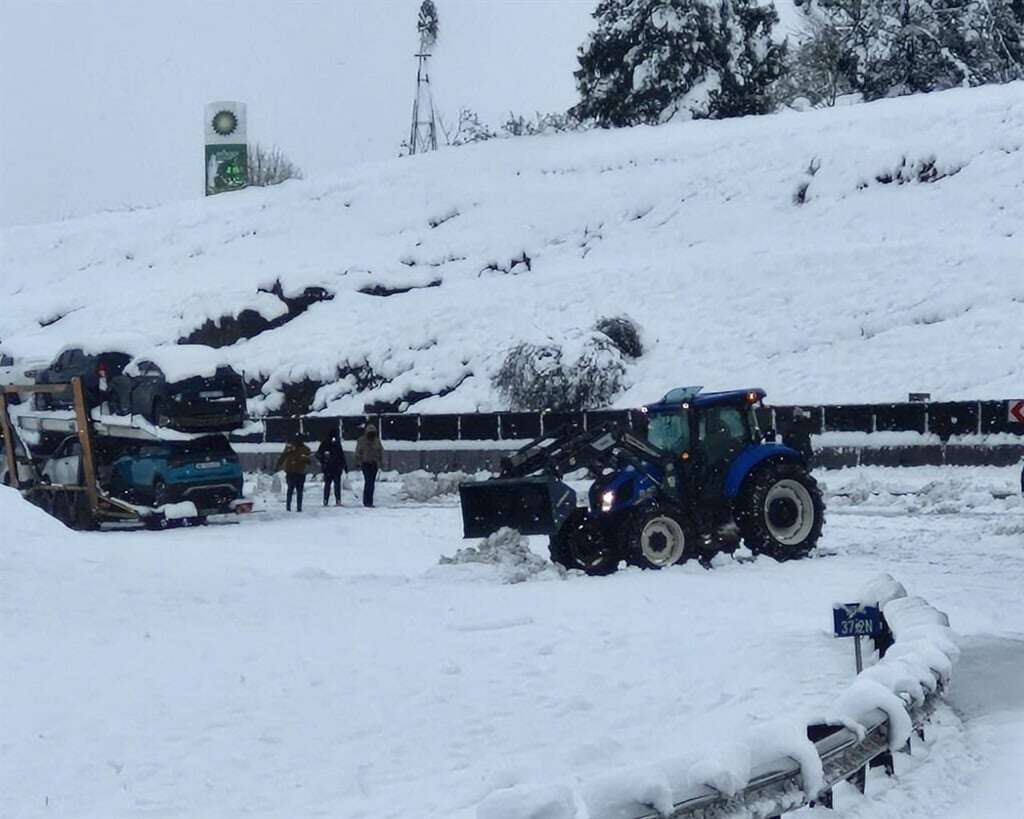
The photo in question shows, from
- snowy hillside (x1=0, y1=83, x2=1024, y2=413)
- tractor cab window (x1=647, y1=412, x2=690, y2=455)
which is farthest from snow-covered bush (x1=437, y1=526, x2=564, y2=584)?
snowy hillside (x1=0, y1=83, x2=1024, y2=413)

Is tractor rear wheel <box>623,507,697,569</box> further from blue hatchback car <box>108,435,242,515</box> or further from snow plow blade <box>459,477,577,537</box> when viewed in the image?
blue hatchback car <box>108,435,242,515</box>

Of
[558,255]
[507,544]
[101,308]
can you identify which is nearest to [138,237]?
[101,308]

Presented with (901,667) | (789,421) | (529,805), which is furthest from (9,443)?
(529,805)

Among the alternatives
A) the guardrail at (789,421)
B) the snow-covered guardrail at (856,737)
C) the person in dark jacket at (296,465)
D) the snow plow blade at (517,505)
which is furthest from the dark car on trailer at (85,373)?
the snow-covered guardrail at (856,737)

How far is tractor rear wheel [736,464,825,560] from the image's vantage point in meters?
19.9

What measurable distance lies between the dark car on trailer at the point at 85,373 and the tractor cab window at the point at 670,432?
13.2 metres

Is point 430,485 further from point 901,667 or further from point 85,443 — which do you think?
point 901,667

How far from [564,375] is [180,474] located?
11684 millimetres

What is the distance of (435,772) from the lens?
34.3 ft

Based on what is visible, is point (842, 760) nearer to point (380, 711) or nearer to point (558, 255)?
point (380, 711)

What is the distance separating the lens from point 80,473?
2962 cm

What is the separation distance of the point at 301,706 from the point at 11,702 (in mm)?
2061

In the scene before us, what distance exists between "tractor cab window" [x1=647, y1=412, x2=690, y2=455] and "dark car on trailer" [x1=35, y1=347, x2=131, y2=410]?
13.2 m

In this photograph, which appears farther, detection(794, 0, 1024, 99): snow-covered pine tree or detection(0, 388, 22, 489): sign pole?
detection(794, 0, 1024, 99): snow-covered pine tree
